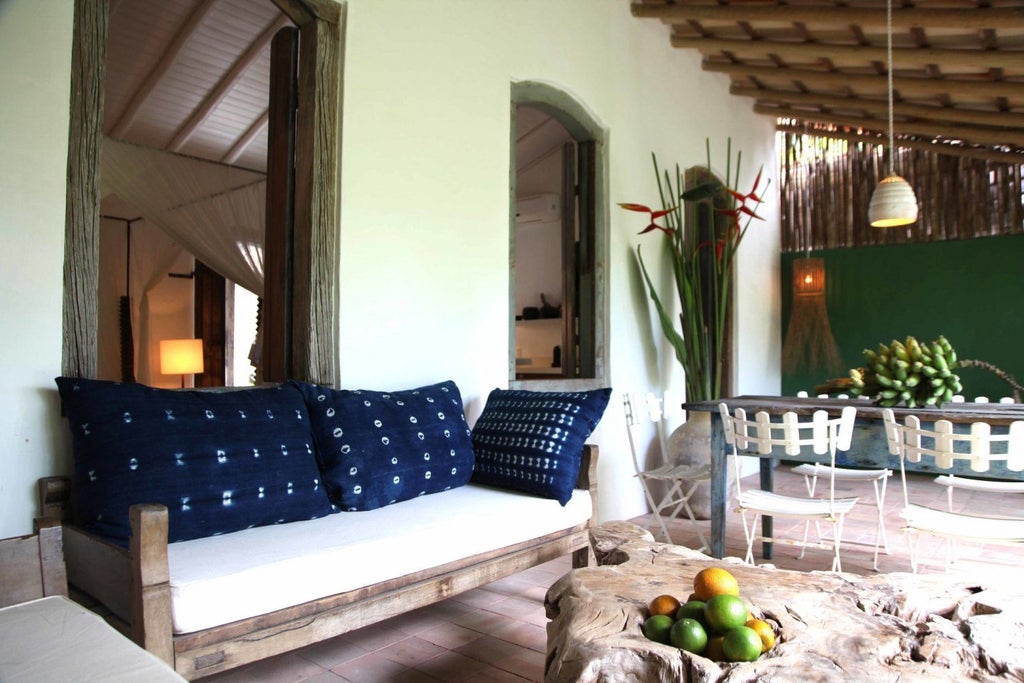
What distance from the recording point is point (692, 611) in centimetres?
165

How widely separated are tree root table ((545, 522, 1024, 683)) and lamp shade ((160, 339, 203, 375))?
6.66 metres

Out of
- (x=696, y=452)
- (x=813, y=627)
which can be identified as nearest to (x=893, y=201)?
(x=696, y=452)

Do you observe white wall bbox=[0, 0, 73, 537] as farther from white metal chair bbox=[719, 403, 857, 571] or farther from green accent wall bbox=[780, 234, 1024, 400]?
green accent wall bbox=[780, 234, 1024, 400]

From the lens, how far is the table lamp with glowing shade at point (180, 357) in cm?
757

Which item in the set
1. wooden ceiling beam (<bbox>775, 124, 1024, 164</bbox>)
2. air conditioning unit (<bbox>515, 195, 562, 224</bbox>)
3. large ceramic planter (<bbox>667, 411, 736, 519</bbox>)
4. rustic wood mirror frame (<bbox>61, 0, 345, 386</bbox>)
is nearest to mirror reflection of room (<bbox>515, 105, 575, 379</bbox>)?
air conditioning unit (<bbox>515, 195, 562, 224</bbox>)

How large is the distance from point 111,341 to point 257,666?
600 centimetres

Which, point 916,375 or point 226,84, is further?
point 226,84

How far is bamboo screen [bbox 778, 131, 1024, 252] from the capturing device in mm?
6812

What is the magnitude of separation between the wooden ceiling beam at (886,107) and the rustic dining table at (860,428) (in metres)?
3.13

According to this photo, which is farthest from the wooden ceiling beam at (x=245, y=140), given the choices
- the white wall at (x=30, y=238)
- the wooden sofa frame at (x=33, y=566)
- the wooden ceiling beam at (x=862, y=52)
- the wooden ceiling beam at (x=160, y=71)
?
the wooden sofa frame at (x=33, y=566)

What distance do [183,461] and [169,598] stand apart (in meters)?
0.52

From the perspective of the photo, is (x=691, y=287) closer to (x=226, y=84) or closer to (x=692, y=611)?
(x=226, y=84)

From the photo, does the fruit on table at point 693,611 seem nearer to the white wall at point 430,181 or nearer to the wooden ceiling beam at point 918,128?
the white wall at point 430,181

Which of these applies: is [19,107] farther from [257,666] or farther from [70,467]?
[257,666]
